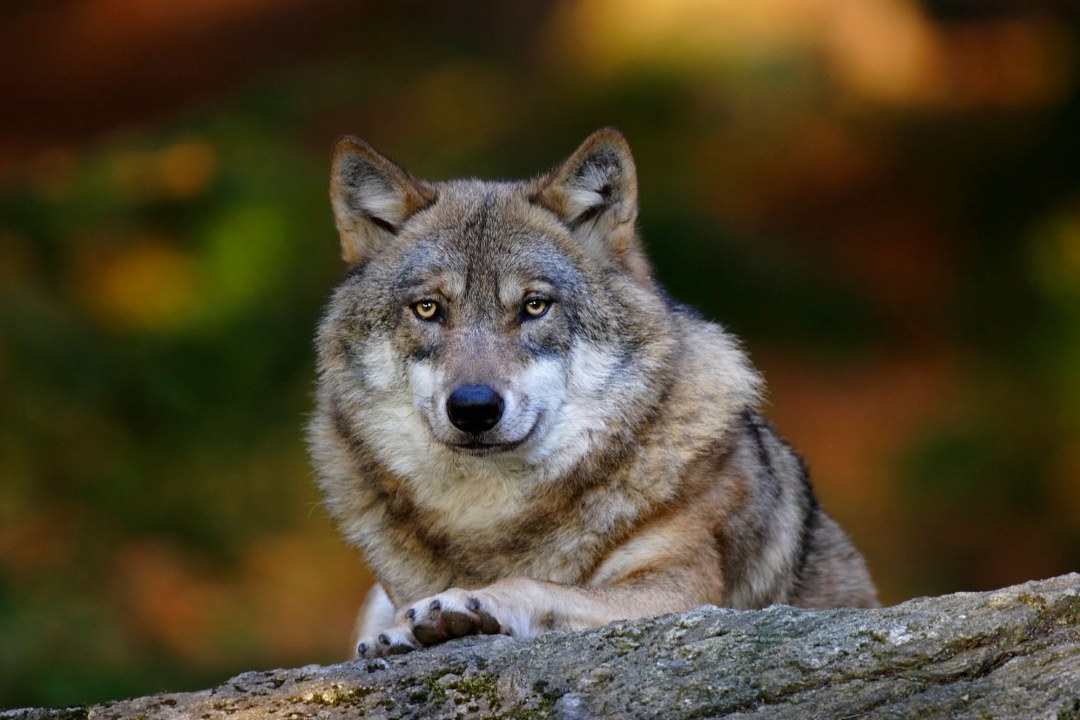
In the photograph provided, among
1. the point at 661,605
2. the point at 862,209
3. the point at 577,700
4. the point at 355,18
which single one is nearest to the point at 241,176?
the point at 355,18

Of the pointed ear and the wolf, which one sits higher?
the pointed ear

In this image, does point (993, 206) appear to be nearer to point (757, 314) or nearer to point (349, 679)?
point (757, 314)

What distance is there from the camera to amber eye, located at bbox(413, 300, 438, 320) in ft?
17.3

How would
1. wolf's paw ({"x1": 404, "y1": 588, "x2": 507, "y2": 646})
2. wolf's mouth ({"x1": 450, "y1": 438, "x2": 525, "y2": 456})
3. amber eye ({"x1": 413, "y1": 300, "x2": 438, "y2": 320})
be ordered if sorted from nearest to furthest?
wolf's paw ({"x1": 404, "y1": 588, "x2": 507, "y2": 646})
wolf's mouth ({"x1": 450, "y1": 438, "x2": 525, "y2": 456})
amber eye ({"x1": 413, "y1": 300, "x2": 438, "y2": 320})

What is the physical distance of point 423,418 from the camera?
5.20 m

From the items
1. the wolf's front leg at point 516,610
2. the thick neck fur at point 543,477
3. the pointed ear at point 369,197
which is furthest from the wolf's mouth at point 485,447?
the pointed ear at point 369,197

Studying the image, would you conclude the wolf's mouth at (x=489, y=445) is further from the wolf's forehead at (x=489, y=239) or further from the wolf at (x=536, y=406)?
the wolf's forehead at (x=489, y=239)

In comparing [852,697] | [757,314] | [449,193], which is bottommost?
[757,314]

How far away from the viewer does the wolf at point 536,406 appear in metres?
5.07

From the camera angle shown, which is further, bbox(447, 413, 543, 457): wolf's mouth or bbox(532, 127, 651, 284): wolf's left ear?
bbox(532, 127, 651, 284): wolf's left ear

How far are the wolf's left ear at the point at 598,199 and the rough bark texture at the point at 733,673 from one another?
7.31 feet

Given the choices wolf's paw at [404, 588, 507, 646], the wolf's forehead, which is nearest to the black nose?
the wolf's forehead

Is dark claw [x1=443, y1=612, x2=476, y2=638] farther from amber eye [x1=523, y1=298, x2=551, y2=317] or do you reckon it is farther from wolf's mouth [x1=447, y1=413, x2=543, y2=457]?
amber eye [x1=523, y1=298, x2=551, y2=317]

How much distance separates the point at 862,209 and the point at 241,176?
5.98 m
